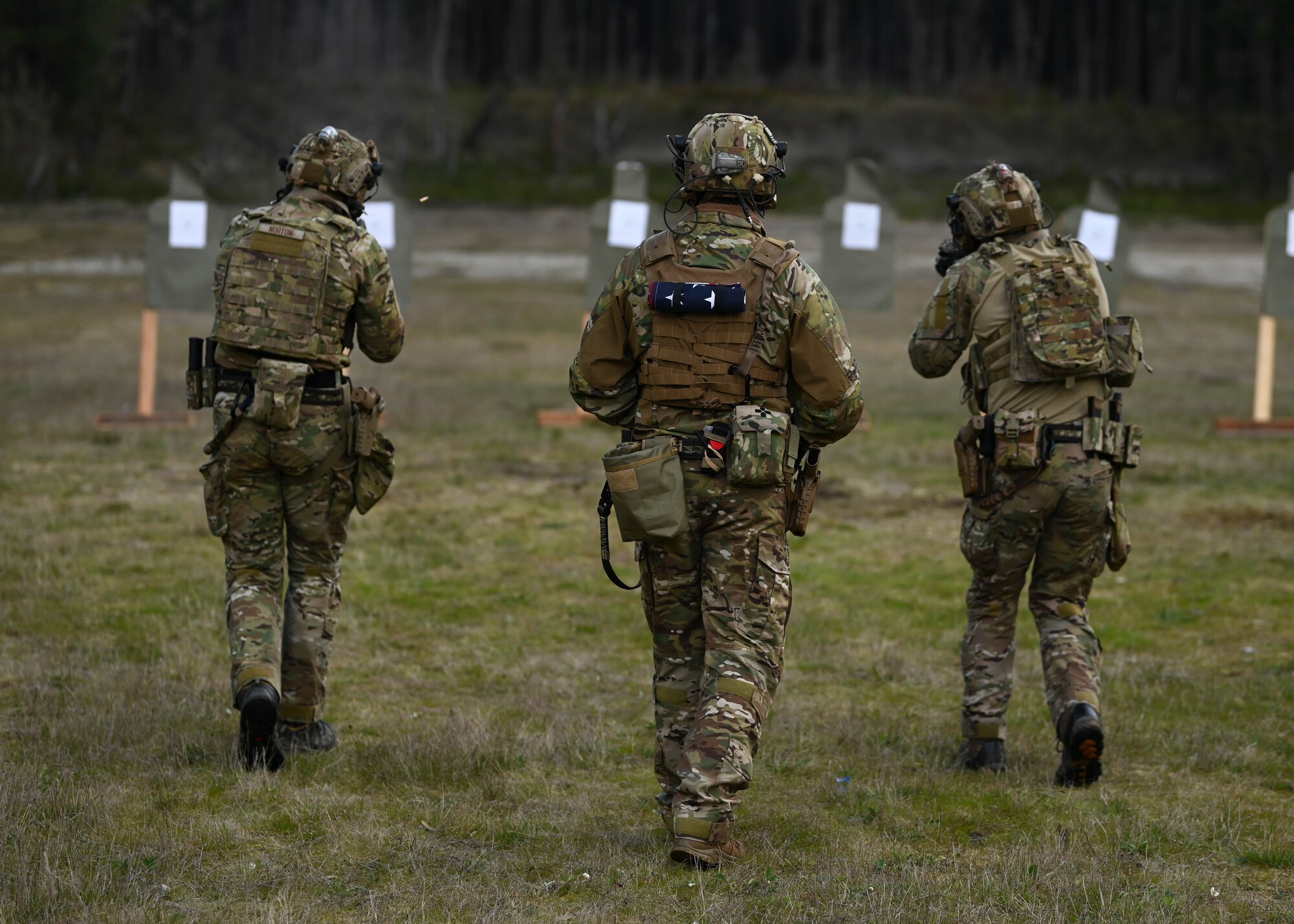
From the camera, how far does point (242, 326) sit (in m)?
5.58

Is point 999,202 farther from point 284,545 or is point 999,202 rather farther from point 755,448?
point 284,545

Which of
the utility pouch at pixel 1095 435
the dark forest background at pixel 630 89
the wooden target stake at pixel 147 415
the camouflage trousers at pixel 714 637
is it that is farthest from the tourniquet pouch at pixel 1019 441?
the dark forest background at pixel 630 89

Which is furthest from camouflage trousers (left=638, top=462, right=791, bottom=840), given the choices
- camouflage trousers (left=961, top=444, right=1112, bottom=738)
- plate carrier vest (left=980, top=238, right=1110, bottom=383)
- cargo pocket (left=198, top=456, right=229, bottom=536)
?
cargo pocket (left=198, top=456, right=229, bottom=536)

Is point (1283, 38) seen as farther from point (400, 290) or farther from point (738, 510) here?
point (738, 510)

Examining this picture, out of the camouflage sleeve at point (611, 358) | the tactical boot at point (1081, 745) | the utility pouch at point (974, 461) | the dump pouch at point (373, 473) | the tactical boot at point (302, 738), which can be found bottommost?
the tactical boot at point (302, 738)

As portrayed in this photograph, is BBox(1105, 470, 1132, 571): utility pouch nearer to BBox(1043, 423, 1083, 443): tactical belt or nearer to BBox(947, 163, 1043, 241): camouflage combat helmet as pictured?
BBox(1043, 423, 1083, 443): tactical belt

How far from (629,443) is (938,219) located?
38.4 meters

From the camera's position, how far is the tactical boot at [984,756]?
5797 mm

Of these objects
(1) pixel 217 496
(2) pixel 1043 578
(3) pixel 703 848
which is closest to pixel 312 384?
(1) pixel 217 496

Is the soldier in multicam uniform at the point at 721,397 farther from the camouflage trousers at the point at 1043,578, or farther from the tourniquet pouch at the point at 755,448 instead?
Result: the camouflage trousers at the point at 1043,578

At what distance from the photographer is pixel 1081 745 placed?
5.43m

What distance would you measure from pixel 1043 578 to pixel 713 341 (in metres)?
2.14

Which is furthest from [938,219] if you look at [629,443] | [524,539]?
[629,443]

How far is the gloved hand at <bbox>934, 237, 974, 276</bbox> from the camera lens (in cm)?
610
